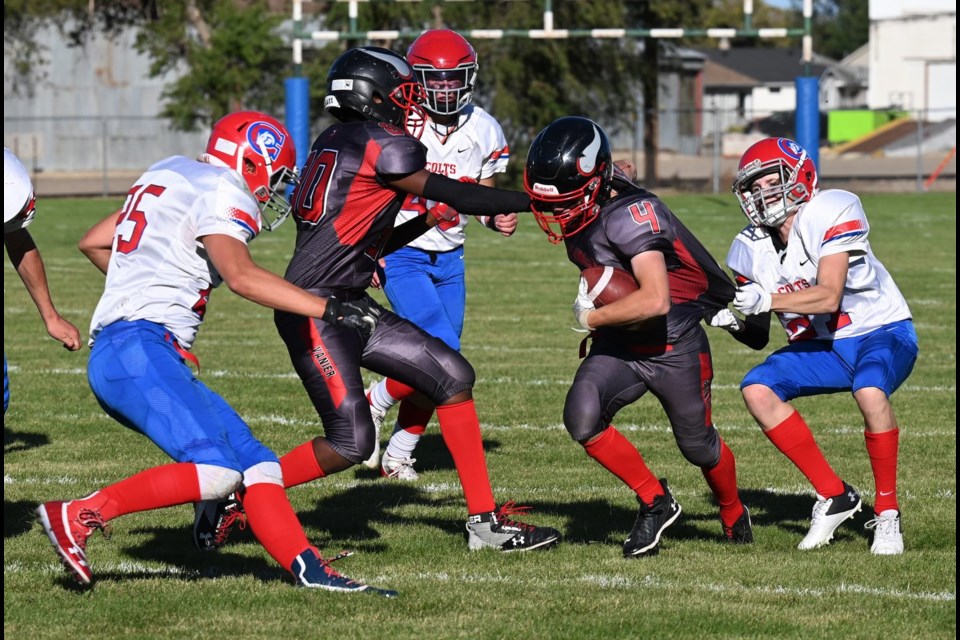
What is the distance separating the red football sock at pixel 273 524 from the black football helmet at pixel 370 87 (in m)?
1.55

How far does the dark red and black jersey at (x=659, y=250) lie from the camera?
17.1 ft

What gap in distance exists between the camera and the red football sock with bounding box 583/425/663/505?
5.48 m

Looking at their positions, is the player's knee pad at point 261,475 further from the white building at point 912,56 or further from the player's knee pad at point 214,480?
the white building at point 912,56

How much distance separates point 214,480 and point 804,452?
2.33 metres

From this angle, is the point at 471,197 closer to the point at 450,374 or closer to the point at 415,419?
the point at 450,374

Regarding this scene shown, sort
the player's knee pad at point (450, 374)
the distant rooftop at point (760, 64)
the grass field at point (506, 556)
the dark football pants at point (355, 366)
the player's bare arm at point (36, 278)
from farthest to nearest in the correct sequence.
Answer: the distant rooftop at point (760, 64) → the player's bare arm at point (36, 278) → the player's knee pad at point (450, 374) → the dark football pants at point (355, 366) → the grass field at point (506, 556)

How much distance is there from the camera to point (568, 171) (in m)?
5.14

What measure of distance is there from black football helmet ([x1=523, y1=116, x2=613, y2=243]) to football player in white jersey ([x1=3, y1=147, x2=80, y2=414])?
180 centimetres

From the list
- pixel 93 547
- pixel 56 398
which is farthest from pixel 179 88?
pixel 93 547

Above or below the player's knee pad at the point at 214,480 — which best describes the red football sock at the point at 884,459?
below

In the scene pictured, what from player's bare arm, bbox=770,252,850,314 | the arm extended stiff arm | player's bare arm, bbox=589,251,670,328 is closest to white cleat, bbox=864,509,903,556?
player's bare arm, bbox=770,252,850,314

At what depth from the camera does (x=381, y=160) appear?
5250 mm

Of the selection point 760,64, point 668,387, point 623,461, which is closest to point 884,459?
point 668,387

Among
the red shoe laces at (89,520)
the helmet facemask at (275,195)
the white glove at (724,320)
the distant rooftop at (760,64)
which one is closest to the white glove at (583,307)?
the white glove at (724,320)
